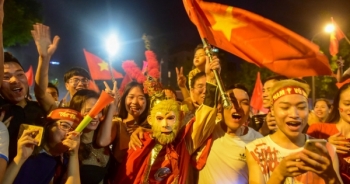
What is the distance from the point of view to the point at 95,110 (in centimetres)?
366

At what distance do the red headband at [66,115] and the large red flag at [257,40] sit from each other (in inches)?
68.3

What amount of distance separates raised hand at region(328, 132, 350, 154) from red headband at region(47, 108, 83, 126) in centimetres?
237

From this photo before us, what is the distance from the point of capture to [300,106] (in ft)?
10.5

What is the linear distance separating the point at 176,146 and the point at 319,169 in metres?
1.87

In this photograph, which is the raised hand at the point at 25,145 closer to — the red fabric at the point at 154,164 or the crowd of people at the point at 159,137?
the crowd of people at the point at 159,137

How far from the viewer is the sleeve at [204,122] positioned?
4.10 metres

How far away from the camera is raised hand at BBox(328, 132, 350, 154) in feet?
11.7

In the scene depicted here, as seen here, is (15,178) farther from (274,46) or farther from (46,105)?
(274,46)

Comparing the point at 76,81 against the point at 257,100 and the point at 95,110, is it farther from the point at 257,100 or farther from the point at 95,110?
the point at 257,100

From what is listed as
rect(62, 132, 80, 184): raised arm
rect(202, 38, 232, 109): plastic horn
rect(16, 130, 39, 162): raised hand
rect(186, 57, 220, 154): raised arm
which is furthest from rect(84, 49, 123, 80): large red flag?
rect(16, 130, 39, 162): raised hand

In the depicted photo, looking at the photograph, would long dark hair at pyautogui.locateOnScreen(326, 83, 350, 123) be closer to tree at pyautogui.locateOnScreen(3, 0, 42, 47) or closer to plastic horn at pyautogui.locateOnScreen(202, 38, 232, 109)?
plastic horn at pyautogui.locateOnScreen(202, 38, 232, 109)

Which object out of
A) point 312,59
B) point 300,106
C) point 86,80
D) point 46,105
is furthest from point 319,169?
point 86,80

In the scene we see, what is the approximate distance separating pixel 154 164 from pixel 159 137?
0.28 m

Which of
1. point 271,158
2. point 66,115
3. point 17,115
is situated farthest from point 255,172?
point 17,115
